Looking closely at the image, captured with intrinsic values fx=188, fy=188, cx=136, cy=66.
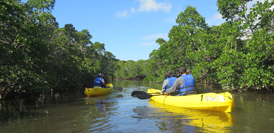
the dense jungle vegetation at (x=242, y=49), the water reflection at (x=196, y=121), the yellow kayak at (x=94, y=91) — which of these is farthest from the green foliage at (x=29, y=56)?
the dense jungle vegetation at (x=242, y=49)

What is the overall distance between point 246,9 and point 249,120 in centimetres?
875

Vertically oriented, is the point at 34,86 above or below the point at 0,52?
below

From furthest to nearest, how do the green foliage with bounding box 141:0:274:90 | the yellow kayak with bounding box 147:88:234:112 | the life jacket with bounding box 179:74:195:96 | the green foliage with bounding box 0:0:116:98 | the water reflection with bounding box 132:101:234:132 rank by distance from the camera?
the green foliage with bounding box 141:0:274:90 → the green foliage with bounding box 0:0:116:98 → the life jacket with bounding box 179:74:195:96 → the yellow kayak with bounding box 147:88:234:112 → the water reflection with bounding box 132:101:234:132

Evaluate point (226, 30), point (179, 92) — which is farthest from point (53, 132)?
point (226, 30)

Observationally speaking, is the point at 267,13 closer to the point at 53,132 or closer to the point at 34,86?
the point at 53,132

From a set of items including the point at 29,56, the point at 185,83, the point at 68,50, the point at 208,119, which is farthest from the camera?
the point at 68,50

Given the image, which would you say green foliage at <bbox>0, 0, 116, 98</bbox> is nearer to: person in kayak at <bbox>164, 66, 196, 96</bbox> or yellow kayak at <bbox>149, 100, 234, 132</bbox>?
person in kayak at <bbox>164, 66, 196, 96</bbox>

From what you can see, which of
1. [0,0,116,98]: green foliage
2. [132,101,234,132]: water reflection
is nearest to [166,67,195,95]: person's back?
[132,101,234,132]: water reflection

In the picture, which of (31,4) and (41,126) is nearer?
(41,126)

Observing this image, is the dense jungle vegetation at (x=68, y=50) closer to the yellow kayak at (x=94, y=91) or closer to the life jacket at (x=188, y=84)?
the yellow kayak at (x=94, y=91)

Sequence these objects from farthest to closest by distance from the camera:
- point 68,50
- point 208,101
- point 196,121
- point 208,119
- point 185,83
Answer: point 68,50 → point 185,83 → point 208,101 → point 208,119 → point 196,121

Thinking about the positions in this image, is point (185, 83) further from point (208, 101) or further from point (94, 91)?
point (94, 91)

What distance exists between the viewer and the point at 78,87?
20969 millimetres

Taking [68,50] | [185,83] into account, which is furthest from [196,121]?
[68,50]
